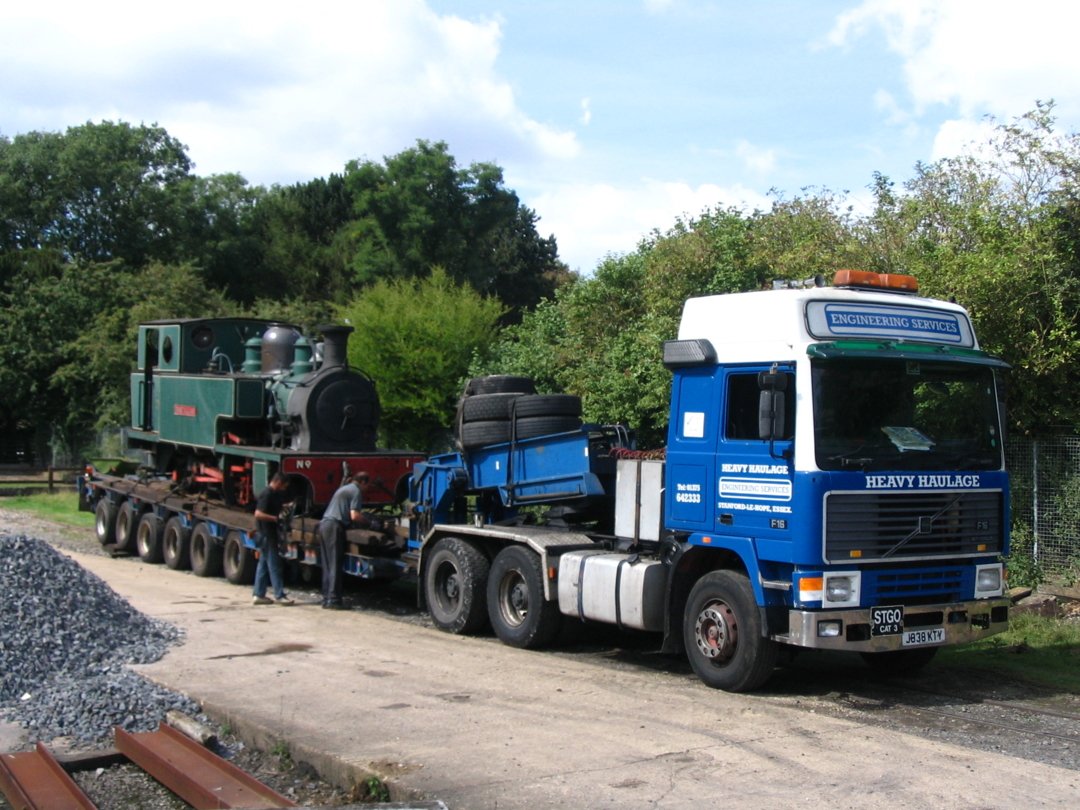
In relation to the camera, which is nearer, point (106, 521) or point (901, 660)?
point (901, 660)

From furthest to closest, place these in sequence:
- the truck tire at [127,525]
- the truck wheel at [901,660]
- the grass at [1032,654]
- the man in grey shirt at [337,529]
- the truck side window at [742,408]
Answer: the truck tire at [127,525] → the man in grey shirt at [337,529] → the grass at [1032,654] → the truck wheel at [901,660] → the truck side window at [742,408]

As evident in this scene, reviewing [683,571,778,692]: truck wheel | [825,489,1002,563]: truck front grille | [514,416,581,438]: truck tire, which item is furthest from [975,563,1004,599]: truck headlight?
[514,416,581,438]: truck tire

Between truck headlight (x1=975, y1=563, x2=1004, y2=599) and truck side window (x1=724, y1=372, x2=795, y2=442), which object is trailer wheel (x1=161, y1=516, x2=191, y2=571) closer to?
truck side window (x1=724, y1=372, x2=795, y2=442)

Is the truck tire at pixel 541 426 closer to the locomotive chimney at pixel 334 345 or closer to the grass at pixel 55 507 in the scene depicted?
the locomotive chimney at pixel 334 345

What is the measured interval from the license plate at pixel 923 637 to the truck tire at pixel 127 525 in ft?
47.2

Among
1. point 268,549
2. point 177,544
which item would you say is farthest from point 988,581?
point 177,544

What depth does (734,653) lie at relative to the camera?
9.21 m

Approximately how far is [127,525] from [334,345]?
20.2 ft

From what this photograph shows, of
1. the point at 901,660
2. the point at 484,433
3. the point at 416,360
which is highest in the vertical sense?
the point at 416,360

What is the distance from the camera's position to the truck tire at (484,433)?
12.4 m

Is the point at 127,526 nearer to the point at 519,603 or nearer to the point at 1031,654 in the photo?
the point at 519,603

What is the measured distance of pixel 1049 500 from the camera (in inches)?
548

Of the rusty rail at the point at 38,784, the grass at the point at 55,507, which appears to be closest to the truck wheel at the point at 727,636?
the rusty rail at the point at 38,784

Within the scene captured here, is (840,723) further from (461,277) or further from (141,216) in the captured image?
(141,216)
